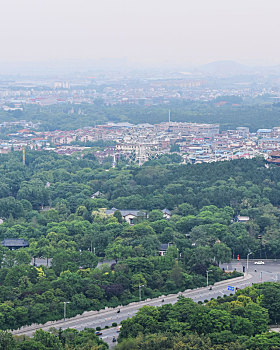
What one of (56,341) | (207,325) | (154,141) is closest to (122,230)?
(207,325)

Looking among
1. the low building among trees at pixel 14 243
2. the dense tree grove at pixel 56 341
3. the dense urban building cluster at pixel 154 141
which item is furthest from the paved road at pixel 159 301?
the dense urban building cluster at pixel 154 141

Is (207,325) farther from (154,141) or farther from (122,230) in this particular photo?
(154,141)

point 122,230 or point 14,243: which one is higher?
point 122,230

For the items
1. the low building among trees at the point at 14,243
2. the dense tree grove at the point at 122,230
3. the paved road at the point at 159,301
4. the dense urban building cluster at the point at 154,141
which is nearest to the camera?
the paved road at the point at 159,301

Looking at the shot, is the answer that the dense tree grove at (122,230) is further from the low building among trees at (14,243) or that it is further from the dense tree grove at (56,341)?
the dense tree grove at (56,341)

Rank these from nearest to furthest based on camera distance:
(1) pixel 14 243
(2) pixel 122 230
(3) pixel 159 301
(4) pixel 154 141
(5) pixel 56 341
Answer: (5) pixel 56 341 < (3) pixel 159 301 < (1) pixel 14 243 < (2) pixel 122 230 < (4) pixel 154 141

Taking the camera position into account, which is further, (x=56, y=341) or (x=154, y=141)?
(x=154, y=141)

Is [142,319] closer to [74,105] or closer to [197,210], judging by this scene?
[197,210]
